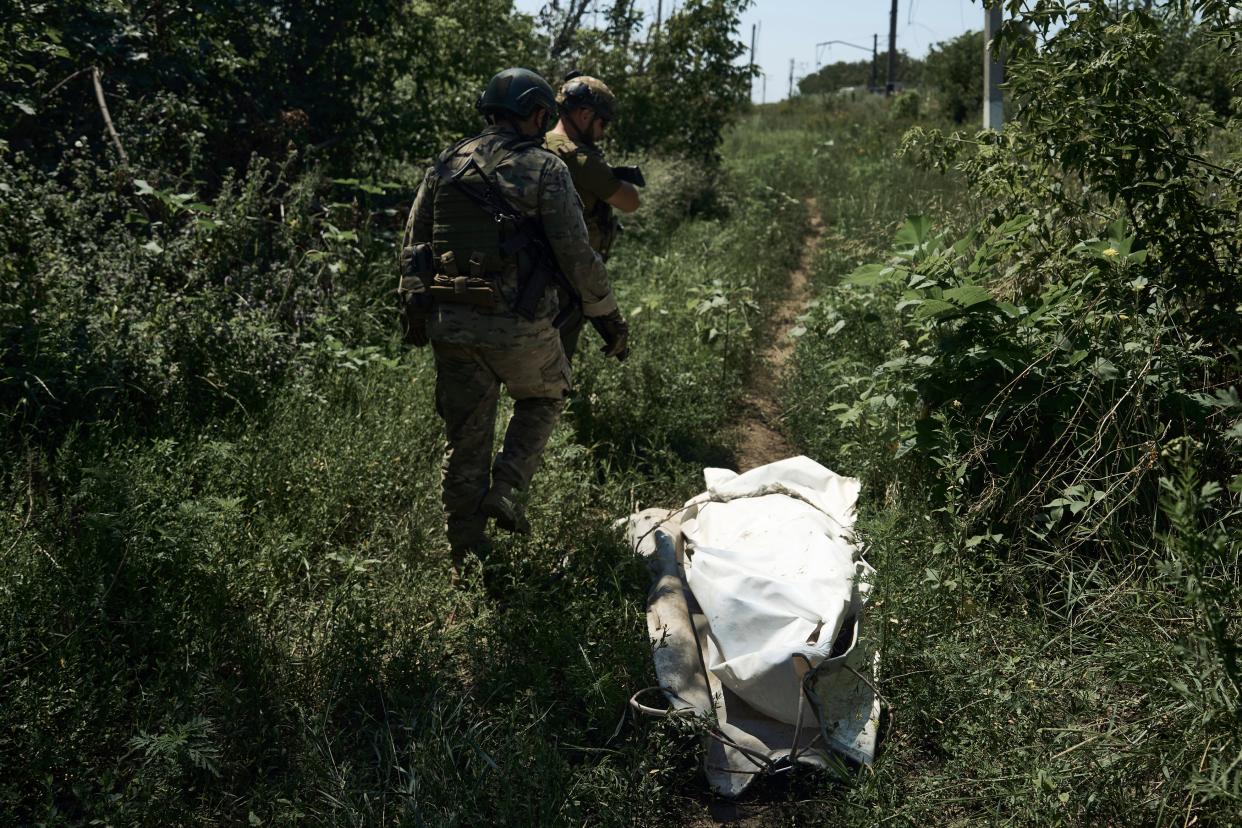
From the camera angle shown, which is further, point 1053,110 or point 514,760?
point 1053,110

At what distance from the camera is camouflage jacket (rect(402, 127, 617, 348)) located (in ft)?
11.6

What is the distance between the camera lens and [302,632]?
10.6 feet

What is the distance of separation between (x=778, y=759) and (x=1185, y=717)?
42.5 inches

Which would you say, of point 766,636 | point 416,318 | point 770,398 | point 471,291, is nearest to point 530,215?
point 471,291

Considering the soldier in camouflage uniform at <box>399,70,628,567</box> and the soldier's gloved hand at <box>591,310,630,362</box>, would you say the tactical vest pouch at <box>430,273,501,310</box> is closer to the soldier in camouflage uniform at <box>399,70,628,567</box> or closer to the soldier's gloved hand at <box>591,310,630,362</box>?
the soldier in camouflage uniform at <box>399,70,628,567</box>

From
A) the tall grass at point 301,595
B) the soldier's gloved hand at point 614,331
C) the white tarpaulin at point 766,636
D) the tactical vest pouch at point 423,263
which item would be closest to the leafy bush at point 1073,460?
the white tarpaulin at point 766,636

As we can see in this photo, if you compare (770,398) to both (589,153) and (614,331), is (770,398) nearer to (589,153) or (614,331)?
(614,331)

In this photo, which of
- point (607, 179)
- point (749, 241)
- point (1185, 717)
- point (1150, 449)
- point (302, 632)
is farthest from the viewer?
point (749, 241)

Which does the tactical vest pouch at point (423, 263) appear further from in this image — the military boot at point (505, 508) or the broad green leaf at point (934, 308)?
the broad green leaf at point (934, 308)

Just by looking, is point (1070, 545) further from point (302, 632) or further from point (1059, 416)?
point (302, 632)

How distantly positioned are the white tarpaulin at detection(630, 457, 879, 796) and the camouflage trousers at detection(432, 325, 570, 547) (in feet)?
2.03

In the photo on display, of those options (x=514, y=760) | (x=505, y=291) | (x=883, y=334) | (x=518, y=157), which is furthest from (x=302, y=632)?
(x=883, y=334)

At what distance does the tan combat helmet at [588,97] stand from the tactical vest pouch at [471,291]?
1.39m

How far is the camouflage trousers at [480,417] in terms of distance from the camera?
3740 millimetres
